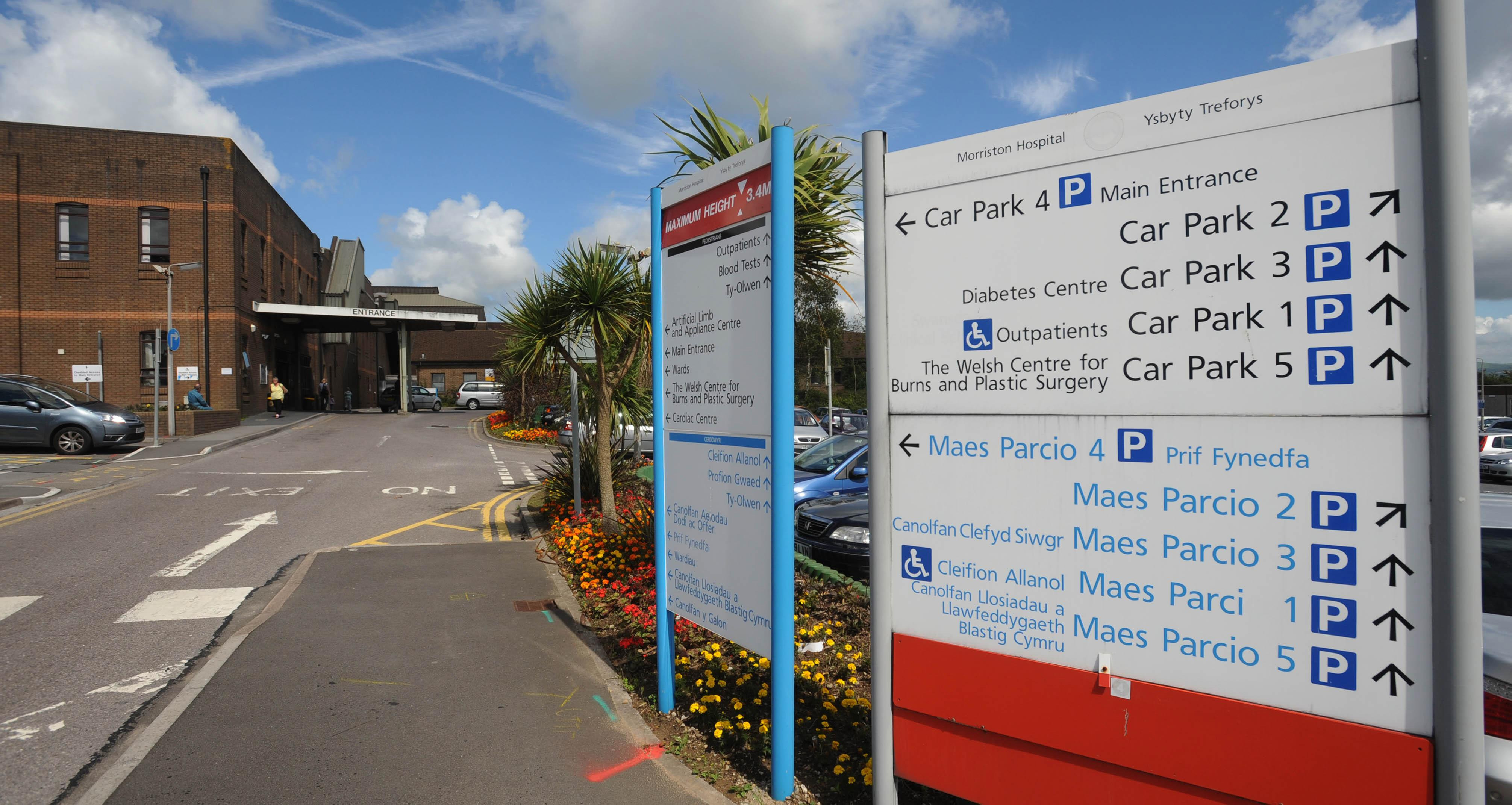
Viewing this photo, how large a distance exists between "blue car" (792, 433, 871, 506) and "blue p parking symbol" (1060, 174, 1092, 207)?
6.42 m

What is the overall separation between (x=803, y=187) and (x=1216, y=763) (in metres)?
4.72

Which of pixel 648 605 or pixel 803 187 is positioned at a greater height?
pixel 803 187

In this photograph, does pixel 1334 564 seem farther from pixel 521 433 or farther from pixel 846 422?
pixel 521 433

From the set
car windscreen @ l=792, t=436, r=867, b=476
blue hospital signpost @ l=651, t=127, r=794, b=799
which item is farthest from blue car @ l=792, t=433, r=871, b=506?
blue hospital signpost @ l=651, t=127, r=794, b=799

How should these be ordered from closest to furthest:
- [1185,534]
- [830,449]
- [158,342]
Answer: [1185,534] → [830,449] → [158,342]

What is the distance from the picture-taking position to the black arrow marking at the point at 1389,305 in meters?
2.10

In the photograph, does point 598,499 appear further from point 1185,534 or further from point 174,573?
point 1185,534

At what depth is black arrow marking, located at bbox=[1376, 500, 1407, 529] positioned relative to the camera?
2.11 metres

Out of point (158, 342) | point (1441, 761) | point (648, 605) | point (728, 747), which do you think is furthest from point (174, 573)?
point (158, 342)

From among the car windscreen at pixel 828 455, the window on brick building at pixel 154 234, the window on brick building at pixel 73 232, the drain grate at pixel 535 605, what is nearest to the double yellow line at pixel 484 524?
the drain grate at pixel 535 605

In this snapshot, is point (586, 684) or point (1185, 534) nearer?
point (1185, 534)

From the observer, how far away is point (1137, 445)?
2490 millimetres

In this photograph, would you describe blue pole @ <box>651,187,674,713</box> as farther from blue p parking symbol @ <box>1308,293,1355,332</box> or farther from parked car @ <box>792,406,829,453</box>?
parked car @ <box>792,406,829,453</box>

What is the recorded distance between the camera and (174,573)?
25.9 feet
